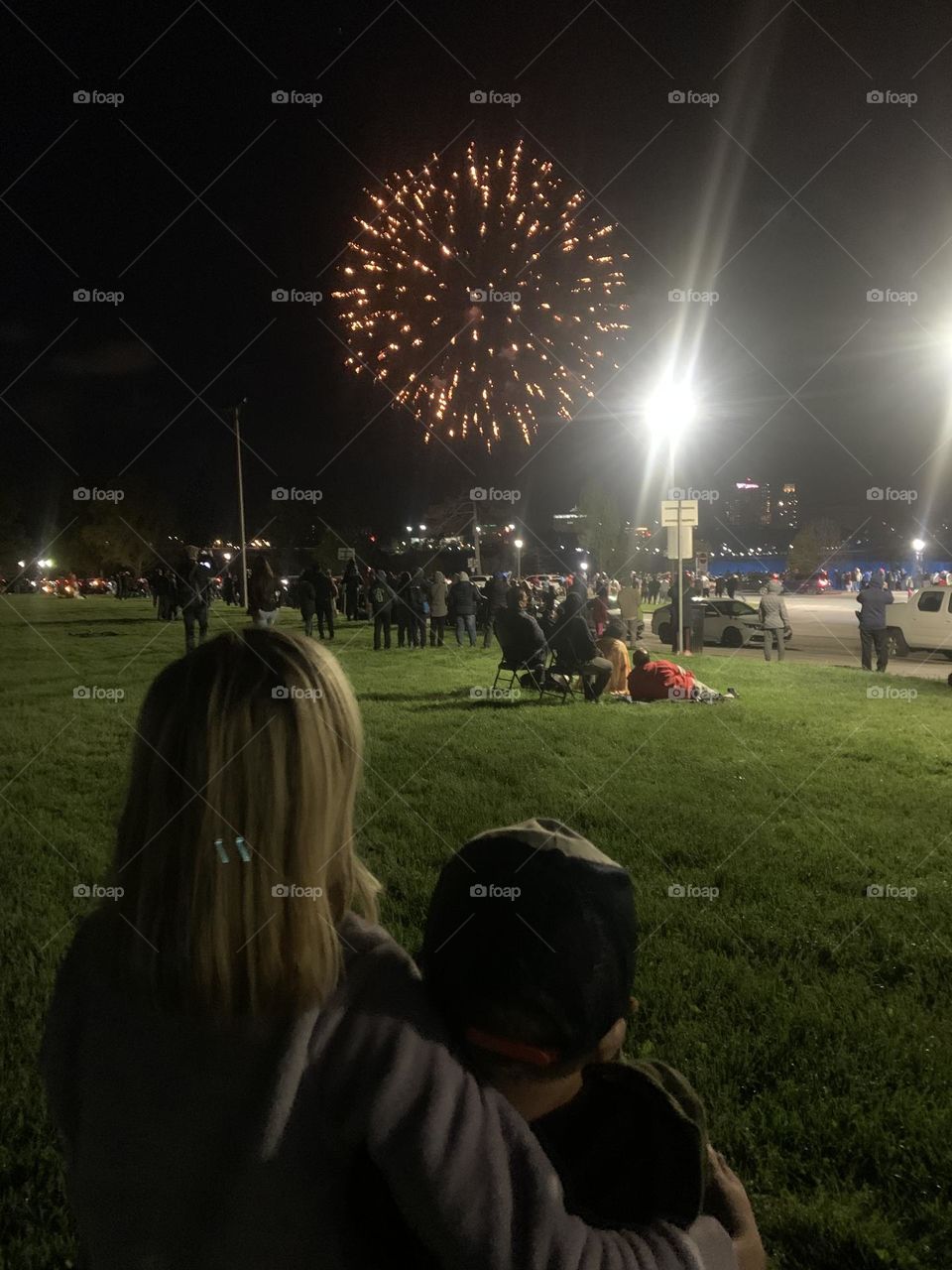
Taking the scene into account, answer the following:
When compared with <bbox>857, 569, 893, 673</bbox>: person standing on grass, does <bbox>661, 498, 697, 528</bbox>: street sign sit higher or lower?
higher

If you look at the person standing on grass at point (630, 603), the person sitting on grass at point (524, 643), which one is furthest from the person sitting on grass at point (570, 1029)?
the person standing on grass at point (630, 603)

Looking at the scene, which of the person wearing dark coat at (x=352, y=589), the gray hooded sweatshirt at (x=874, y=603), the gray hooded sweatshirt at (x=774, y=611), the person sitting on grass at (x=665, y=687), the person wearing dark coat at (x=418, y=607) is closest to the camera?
the person sitting on grass at (x=665, y=687)

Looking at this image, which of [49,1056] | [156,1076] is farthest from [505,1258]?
[49,1056]

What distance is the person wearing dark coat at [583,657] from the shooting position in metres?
12.8

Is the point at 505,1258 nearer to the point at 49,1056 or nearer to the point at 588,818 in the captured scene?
the point at 49,1056

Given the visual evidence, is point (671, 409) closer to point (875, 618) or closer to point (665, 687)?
point (875, 618)

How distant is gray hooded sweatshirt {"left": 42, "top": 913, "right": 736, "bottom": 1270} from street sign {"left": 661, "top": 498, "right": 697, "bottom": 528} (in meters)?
16.9

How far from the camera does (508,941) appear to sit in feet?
4.10

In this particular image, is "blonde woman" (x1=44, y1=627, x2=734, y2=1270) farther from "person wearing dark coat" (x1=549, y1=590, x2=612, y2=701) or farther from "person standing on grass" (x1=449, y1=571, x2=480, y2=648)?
"person standing on grass" (x1=449, y1=571, x2=480, y2=648)

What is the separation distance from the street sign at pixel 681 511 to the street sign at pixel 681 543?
16cm

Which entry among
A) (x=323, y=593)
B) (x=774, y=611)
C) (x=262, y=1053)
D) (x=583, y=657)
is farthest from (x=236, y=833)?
(x=774, y=611)

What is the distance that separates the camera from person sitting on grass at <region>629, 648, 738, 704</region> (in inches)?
486

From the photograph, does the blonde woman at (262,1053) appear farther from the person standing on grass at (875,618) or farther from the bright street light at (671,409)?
the bright street light at (671,409)

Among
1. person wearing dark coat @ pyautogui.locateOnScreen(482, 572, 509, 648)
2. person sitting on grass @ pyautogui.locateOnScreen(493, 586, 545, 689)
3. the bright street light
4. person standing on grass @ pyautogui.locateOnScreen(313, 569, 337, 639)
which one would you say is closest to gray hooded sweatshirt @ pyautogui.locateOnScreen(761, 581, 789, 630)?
the bright street light
